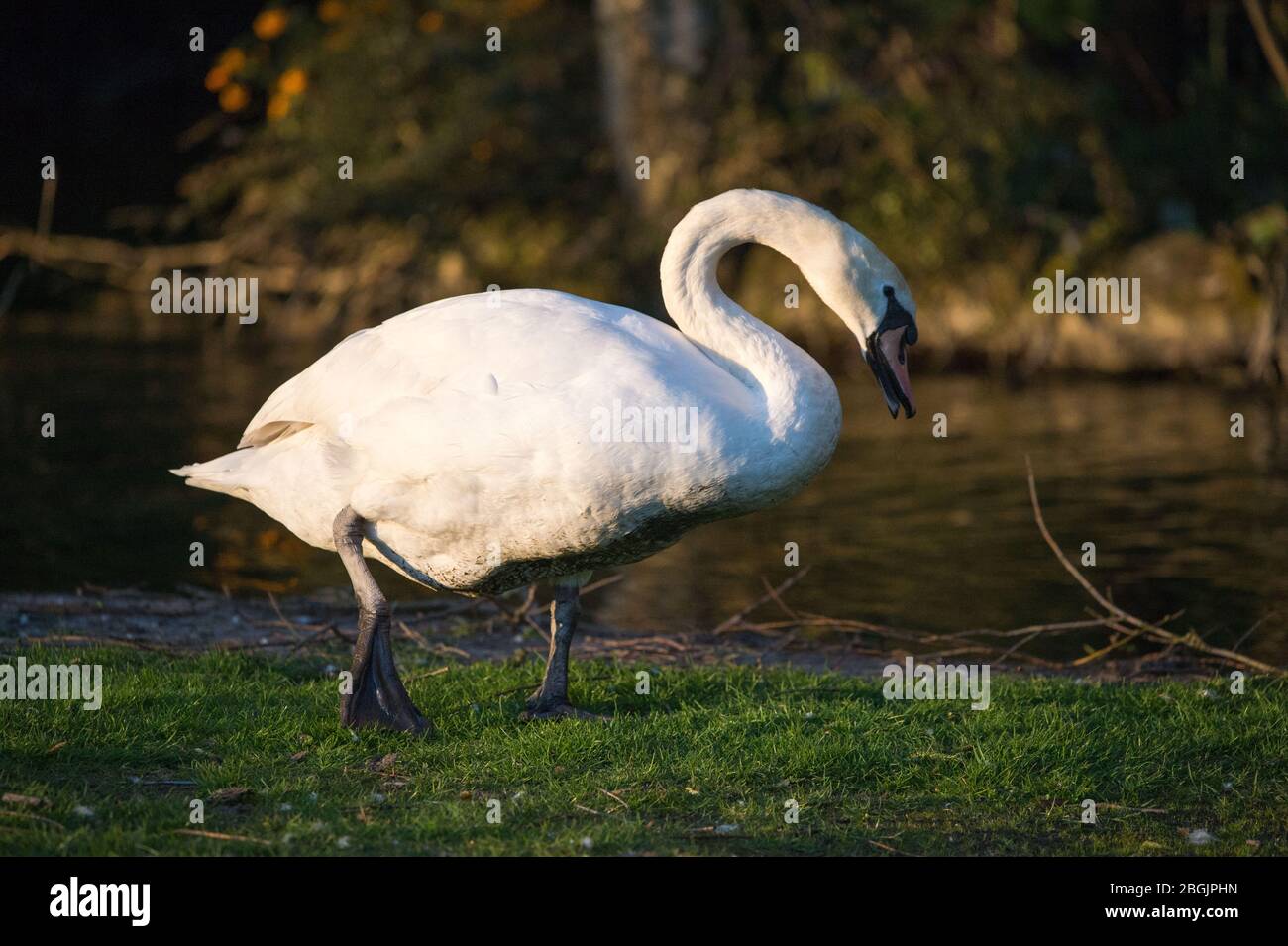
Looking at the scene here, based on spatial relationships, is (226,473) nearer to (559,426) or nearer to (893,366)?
(559,426)

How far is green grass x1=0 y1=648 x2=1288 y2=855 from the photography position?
5266 millimetres

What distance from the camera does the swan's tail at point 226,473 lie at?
6.98m

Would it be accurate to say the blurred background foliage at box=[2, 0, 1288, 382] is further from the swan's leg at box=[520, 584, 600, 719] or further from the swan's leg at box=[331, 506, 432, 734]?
the swan's leg at box=[331, 506, 432, 734]

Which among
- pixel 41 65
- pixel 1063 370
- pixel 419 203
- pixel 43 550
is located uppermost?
pixel 41 65

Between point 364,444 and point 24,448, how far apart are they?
975 cm

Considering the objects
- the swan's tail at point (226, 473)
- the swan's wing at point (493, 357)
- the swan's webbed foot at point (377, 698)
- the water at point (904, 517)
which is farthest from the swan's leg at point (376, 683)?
the water at point (904, 517)

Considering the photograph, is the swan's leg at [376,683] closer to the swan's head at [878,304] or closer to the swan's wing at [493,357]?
the swan's wing at [493,357]

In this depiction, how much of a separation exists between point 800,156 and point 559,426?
14.6 meters

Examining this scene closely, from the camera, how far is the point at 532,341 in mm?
6203

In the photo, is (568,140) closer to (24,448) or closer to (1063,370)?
(1063,370)

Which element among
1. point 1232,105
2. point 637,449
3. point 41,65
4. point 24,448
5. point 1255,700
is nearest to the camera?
point 637,449

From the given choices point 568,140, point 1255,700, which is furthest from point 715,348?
point 568,140

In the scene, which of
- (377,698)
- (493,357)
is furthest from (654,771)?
(493,357)

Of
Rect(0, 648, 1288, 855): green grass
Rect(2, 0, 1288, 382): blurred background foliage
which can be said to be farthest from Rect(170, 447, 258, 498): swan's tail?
Rect(2, 0, 1288, 382): blurred background foliage
